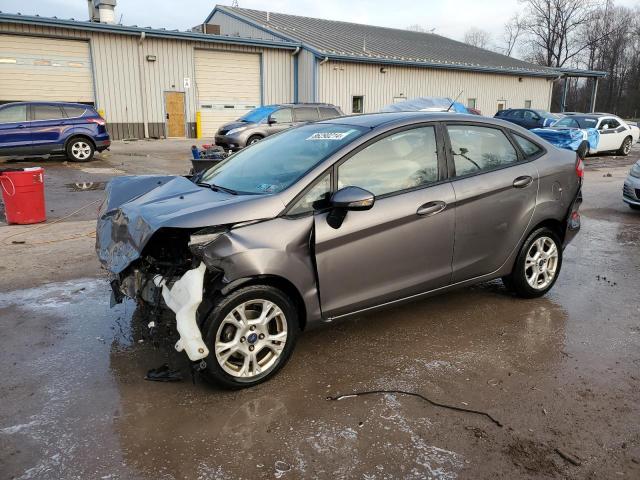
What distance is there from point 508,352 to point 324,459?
6.06 feet

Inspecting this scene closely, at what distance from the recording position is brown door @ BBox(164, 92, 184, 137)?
80.1ft

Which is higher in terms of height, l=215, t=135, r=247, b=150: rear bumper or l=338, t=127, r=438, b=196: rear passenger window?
l=338, t=127, r=438, b=196: rear passenger window

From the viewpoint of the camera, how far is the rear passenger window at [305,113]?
A: 17.7 meters

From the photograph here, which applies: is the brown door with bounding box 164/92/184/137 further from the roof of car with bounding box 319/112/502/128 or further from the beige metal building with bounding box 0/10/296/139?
the roof of car with bounding box 319/112/502/128

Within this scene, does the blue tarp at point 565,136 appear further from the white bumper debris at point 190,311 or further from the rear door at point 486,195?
the white bumper debris at point 190,311

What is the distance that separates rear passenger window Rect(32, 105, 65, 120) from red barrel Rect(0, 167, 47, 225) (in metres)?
8.16

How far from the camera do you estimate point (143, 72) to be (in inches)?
A: 918

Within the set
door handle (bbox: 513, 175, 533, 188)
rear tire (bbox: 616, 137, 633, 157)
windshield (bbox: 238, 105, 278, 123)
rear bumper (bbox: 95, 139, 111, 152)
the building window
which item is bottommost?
rear tire (bbox: 616, 137, 633, 157)

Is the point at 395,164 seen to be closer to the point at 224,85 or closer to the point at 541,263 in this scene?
the point at 541,263

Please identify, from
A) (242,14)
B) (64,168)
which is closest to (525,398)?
(64,168)

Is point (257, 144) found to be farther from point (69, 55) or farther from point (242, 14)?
point (242, 14)

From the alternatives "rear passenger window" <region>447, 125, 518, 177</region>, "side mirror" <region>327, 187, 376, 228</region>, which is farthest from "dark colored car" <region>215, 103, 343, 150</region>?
"side mirror" <region>327, 187, 376, 228</region>

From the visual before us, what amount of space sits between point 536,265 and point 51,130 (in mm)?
14310

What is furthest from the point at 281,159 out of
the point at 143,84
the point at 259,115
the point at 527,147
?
the point at 143,84
